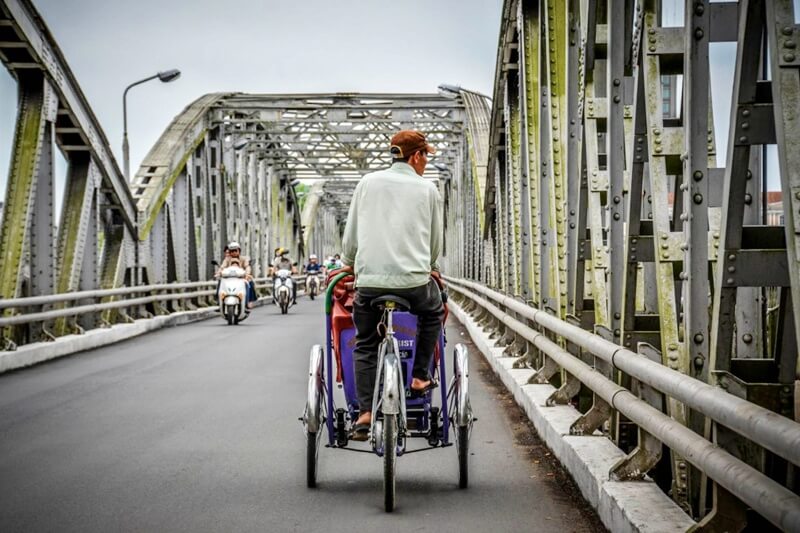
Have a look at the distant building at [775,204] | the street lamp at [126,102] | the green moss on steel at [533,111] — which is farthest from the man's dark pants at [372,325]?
the street lamp at [126,102]

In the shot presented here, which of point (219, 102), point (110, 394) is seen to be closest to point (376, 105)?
point (219, 102)

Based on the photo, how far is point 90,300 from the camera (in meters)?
15.8

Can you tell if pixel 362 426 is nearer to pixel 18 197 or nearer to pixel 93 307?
pixel 18 197

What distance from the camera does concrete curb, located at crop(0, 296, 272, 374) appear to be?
1153 cm

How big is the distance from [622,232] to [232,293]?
15.3 m

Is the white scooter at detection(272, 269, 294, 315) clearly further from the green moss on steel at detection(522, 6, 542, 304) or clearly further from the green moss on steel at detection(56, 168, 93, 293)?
the green moss on steel at detection(522, 6, 542, 304)

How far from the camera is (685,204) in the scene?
4.23 metres

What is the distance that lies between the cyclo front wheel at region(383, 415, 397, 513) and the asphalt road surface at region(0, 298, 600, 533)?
0.07m

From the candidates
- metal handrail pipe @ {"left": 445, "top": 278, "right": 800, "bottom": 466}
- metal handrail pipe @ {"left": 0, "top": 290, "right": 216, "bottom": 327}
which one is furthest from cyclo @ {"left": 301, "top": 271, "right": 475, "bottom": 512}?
metal handrail pipe @ {"left": 0, "top": 290, "right": 216, "bottom": 327}

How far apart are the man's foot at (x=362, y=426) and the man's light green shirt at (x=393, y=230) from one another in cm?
69

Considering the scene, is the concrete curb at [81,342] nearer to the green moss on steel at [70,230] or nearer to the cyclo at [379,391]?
the green moss on steel at [70,230]

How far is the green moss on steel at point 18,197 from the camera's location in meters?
11.9

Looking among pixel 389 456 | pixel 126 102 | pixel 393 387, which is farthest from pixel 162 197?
pixel 389 456

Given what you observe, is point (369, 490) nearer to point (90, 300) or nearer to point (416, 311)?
point (416, 311)
